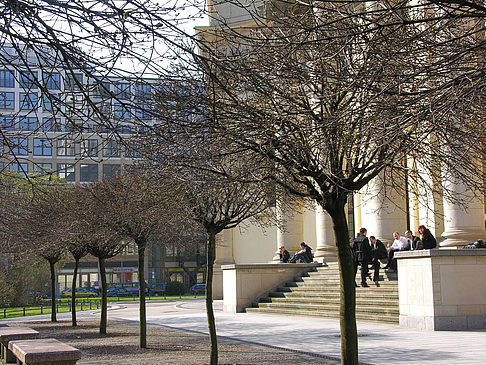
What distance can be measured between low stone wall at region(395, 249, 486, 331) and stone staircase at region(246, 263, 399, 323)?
2370mm

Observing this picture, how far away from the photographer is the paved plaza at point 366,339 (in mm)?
12602

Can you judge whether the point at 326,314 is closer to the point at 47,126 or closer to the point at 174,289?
the point at 47,126

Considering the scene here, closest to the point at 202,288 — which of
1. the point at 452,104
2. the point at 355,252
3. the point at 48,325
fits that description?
the point at 48,325

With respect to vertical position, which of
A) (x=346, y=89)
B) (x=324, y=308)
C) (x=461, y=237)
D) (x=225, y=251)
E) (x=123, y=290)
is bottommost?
(x=123, y=290)

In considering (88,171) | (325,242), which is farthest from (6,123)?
(88,171)

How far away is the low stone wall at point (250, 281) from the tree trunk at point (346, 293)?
1789cm

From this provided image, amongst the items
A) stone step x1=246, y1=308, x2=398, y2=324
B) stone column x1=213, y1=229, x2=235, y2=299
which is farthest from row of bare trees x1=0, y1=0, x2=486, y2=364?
stone column x1=213, y1=229, x2=235, y2=299

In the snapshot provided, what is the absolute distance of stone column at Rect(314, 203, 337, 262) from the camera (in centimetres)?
3122

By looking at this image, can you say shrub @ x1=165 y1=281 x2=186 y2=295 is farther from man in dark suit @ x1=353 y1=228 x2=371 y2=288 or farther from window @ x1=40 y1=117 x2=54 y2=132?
window @ x1=40 y1=117 x2=54 y2=132

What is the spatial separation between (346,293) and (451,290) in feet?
27.1

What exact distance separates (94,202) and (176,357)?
19.3 feet

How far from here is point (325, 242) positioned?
104 feet

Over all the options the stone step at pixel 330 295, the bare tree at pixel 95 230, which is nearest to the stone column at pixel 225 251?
the stone step at pixel 330 295

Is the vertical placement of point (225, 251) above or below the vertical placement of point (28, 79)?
below
